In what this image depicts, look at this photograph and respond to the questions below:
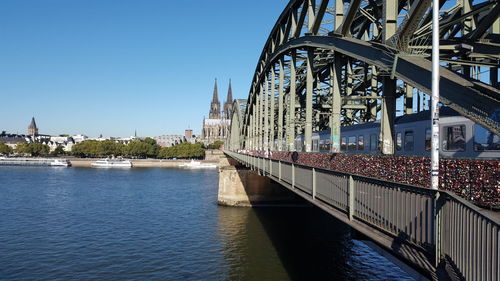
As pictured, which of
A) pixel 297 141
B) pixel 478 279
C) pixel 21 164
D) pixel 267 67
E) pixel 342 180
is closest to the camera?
pixel 478 279

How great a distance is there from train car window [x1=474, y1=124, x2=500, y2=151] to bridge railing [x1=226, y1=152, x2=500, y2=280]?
5.58 m

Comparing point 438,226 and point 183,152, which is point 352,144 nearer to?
point 438,226

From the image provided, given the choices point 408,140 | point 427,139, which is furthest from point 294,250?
point 427,139

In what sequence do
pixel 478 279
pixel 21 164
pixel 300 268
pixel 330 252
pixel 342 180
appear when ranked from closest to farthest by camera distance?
pixel 478 279
pixel 342 180
pixel 300 268
pixel 330 252
pixel 21 164

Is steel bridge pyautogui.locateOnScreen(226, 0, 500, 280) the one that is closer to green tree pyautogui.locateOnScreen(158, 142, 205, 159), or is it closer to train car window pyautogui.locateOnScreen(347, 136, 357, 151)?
train car window pyautogui.locateOnScreen(347, 136, 357, 151)

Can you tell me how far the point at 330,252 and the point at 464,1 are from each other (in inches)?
612

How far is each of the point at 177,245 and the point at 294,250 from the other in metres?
7.56

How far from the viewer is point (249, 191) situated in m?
45.6

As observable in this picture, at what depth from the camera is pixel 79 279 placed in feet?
70.0

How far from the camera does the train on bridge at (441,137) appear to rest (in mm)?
13906

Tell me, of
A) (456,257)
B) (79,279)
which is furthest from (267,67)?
(456,257)

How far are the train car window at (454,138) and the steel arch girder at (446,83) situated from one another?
10.9 ft

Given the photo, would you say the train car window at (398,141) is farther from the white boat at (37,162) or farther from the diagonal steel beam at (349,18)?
the white boat at (37,162)

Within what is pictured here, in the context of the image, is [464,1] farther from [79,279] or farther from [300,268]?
[79,279]
